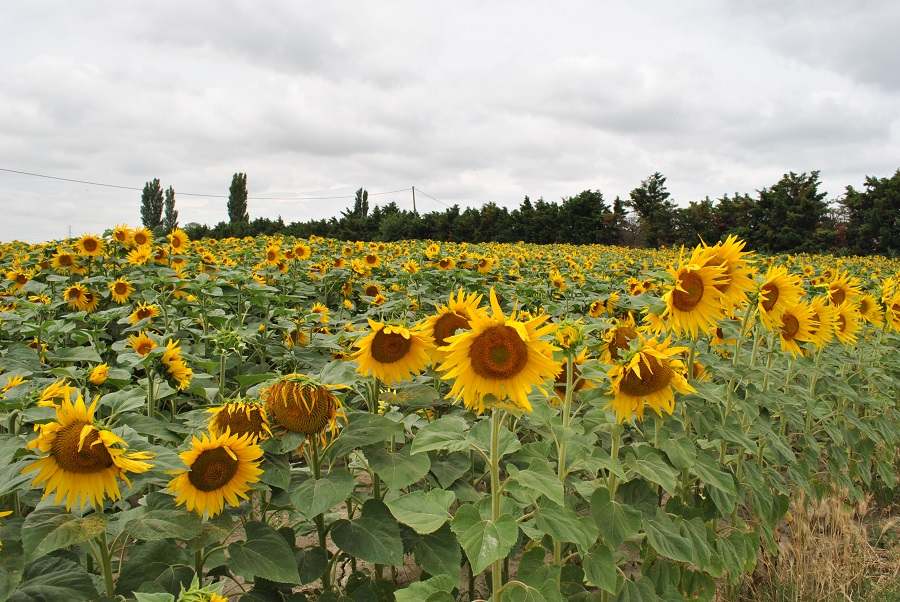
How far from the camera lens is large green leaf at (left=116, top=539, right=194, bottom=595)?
1.61m

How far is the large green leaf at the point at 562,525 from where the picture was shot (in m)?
1.65

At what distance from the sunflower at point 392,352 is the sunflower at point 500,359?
0.32 meters

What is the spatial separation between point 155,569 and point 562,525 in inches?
44.5

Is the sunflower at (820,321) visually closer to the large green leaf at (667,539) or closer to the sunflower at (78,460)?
the large green leaf at (667,539)

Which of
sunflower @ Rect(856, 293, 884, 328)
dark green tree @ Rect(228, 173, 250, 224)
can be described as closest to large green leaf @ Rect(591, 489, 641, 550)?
sunflower @ Rect(856, 293, 884, 328)

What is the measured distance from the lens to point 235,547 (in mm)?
1603

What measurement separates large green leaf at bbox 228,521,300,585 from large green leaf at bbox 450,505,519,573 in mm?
450

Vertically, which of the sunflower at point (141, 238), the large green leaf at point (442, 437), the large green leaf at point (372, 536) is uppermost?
the sunflower at point (141, 238)

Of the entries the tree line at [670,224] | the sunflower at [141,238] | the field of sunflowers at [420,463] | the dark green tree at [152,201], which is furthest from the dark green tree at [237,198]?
the field of sunflowers at [420,463]

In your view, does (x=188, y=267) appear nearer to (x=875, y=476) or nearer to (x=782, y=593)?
(x=782, y=593)

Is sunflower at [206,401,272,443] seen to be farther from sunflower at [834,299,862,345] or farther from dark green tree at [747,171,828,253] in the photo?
dark green tree at [747,171,828,253]

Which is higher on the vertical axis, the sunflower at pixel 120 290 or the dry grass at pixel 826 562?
the sunflower at pixel 120 290

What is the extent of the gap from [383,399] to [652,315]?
1.15 metres

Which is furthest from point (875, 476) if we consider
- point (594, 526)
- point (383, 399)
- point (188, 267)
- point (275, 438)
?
point (188, 267)
